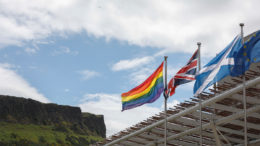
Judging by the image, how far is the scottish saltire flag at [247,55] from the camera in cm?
1222

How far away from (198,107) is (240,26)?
3.01 meters

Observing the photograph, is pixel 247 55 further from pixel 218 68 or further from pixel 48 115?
pixel 48 115

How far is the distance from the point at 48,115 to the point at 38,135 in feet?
76.1

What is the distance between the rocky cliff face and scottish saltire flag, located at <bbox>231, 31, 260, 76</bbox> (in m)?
127

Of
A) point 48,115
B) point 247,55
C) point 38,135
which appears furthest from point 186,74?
point 48,115

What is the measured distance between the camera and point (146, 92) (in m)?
17.7

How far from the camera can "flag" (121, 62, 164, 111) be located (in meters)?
17.3

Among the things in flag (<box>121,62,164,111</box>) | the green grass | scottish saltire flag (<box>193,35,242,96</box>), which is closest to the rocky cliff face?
the green grass

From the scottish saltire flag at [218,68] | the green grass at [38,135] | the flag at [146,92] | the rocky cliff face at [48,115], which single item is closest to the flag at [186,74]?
the flag at [146,92]

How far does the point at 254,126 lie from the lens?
48.7 ft

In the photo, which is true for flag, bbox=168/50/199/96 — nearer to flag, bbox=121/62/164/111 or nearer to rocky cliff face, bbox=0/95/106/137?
flag, bbox=121/62/164/111

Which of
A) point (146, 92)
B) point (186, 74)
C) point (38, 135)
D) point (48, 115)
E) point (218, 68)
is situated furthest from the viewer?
point (48, 115)

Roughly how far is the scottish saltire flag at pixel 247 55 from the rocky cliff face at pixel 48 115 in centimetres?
12735

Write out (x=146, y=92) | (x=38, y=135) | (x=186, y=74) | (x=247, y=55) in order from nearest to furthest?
(x=247, y=55)
(x=186, y=74)
(x=146, y=92)
(x=38, y=135)
